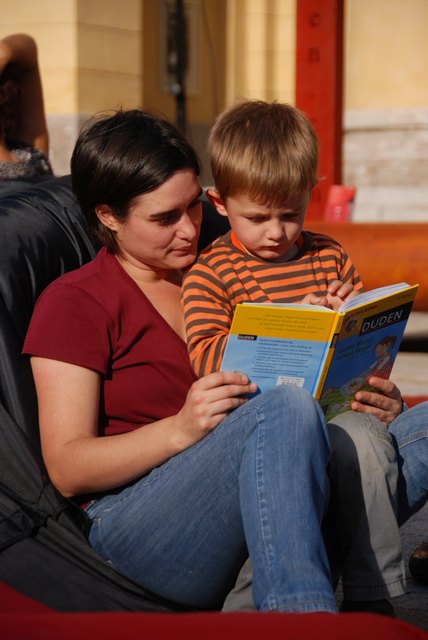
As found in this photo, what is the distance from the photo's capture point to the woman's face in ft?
8.45

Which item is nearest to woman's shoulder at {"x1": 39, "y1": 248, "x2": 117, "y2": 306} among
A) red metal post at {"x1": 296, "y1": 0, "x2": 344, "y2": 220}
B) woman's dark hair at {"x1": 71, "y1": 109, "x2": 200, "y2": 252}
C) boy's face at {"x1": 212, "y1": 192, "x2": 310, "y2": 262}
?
woman's dark hair at {"x1": 71, "y1": 109, "x2": 200, "y2": 252}

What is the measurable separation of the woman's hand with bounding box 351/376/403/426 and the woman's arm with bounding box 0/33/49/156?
191cm

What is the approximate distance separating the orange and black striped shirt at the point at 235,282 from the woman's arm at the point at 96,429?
18cm

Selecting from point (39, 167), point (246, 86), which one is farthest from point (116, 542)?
point (246, 86)

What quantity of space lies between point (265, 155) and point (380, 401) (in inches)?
23.5

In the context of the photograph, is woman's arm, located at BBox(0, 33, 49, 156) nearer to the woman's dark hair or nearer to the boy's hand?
the woman's dark hair

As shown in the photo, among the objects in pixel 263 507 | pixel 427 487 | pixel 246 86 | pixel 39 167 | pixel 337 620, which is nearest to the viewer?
pixel 337 620

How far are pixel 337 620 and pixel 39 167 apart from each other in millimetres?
2370

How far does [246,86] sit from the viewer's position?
14250mm

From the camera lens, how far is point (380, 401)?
2.58 metres

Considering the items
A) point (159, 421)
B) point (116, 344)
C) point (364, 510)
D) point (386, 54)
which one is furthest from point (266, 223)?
point (386, 54)

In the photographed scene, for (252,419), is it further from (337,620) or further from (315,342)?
(337,620)

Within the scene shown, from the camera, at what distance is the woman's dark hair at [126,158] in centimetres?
255

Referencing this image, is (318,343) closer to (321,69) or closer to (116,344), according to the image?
(116,344)
